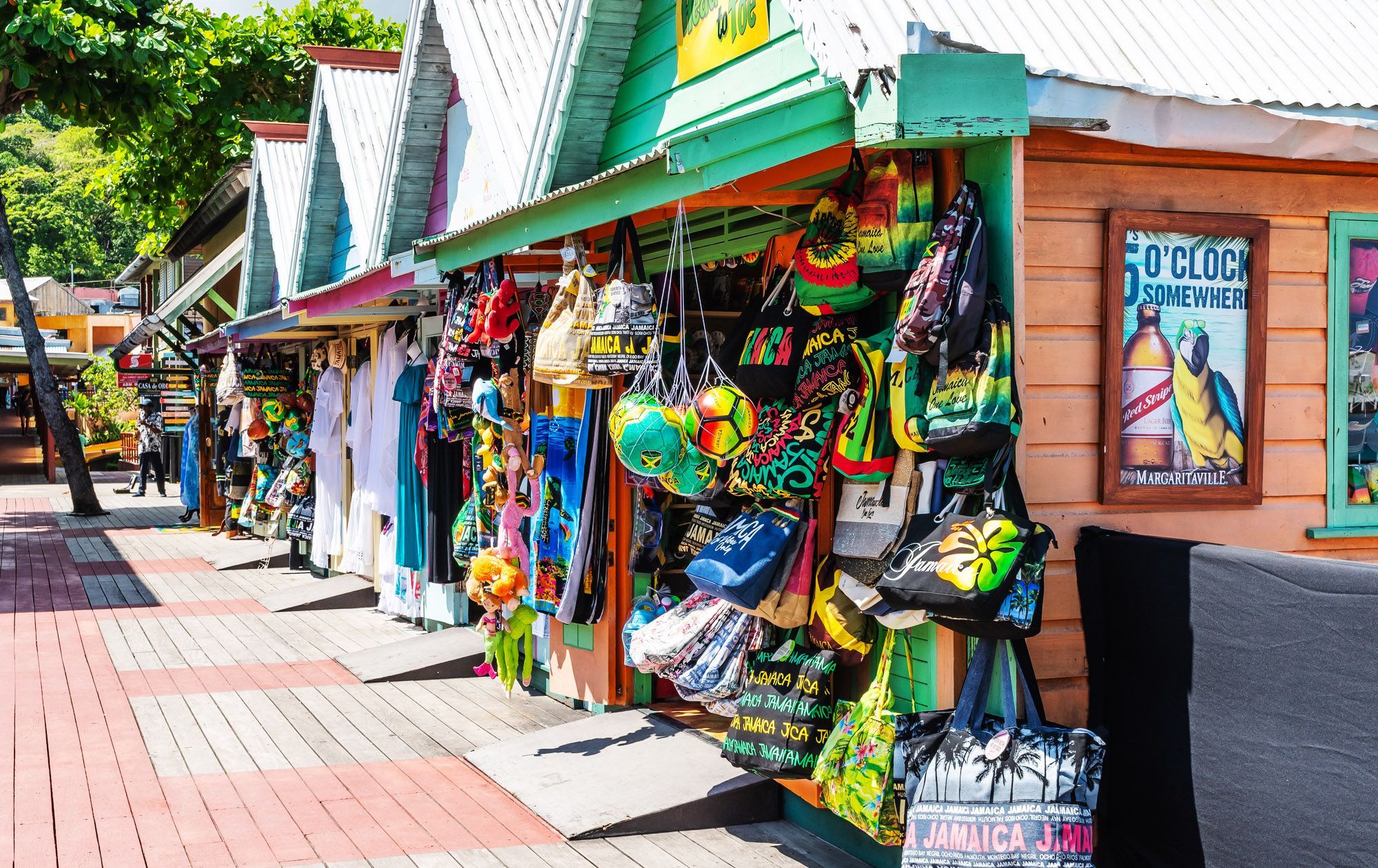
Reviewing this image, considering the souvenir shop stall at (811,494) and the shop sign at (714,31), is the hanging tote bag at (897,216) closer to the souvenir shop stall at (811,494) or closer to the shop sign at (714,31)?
the souvenir shop stall at (811,494)

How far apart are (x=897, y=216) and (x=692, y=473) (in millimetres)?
1391

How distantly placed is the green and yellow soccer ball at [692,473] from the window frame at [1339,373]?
7.48 ft

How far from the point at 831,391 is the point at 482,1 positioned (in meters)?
5.74

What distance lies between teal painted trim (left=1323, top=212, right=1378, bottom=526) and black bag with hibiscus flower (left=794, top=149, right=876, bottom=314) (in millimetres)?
1754

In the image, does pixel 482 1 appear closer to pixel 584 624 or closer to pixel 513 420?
pixel 513 420

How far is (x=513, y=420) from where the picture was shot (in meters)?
7.71

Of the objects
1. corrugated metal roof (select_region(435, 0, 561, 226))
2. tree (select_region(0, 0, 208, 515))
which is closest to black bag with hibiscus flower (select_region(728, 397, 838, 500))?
corrugated metal roof (select_region(435, 0, 561, 226))

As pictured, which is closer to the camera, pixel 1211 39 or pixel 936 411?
pixel 936 411

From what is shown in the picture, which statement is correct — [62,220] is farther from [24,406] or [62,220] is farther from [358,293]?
[358,293]

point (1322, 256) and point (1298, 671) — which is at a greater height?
point (1322, 256)

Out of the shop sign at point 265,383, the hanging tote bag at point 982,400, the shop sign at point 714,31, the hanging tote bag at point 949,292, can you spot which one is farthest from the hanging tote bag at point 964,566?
the shop sign at point 265,383

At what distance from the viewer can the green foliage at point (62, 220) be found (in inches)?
2645

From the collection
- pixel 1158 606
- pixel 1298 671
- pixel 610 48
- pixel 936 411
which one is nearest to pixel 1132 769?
pixel 1158 606

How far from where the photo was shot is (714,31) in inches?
256
